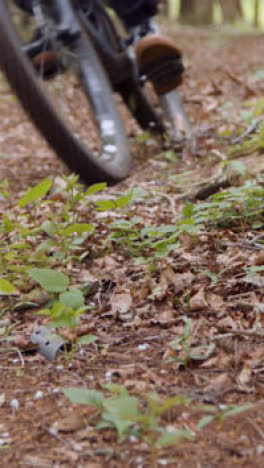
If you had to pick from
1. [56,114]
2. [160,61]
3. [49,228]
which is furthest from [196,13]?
[49,228]

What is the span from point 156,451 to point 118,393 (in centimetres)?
19

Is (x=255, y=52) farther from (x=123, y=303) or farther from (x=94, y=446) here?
(x=94, y=446)

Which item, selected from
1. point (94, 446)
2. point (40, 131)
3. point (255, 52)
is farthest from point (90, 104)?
point (255, 52)

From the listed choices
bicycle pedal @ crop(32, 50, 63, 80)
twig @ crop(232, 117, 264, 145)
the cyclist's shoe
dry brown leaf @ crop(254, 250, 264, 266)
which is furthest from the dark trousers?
dry brown leaf @ crop(254, 250, 264, 266)

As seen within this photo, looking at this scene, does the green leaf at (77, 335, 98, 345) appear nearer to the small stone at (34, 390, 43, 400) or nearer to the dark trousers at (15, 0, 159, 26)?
the small stone at (34, 390, 43, 400)

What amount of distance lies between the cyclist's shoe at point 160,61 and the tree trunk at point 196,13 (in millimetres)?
8267

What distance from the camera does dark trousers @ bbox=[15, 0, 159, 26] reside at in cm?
370

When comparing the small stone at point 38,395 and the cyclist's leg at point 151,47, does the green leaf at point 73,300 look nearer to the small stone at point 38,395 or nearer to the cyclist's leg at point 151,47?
the small stone at point 38,395

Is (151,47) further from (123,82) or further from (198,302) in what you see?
(198,302)

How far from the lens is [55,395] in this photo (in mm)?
1418

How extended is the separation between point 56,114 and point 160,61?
3.66 feet

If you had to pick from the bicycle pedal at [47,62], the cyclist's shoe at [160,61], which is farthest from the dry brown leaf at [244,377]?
the cyclist's shoe at [160,61]

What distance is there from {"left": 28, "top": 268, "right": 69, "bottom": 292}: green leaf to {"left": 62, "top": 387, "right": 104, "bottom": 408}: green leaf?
0.43 metres

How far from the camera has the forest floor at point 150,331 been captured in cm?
119
